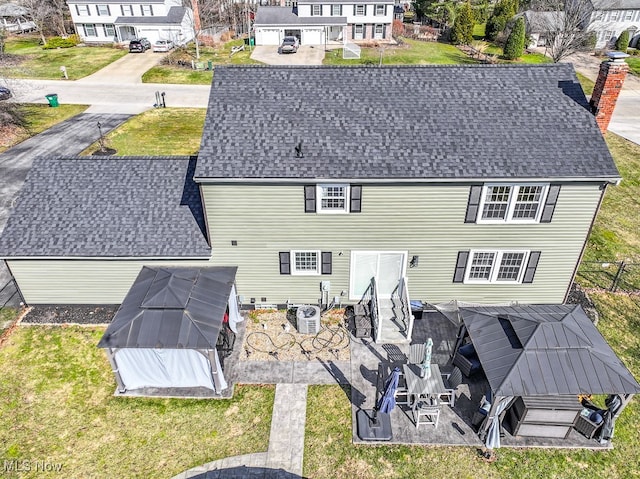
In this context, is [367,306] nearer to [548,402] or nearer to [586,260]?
[548,402]

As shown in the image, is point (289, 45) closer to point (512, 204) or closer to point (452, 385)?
point (512, 204)

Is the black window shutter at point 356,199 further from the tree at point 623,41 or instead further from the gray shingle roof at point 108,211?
the tree at point 623,41

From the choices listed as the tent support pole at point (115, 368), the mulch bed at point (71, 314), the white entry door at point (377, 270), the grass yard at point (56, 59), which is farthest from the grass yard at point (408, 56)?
the tent support pole at point (115, 368)

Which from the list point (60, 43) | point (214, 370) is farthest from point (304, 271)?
point (60, 43)

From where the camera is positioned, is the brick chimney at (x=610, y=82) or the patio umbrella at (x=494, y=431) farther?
the brick chimney at (x=610, y=82)

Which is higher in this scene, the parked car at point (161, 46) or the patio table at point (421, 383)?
the parked car at point (161, 46)

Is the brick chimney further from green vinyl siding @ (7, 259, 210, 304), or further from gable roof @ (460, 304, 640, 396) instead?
green vinyl siding @ (7, 259, 210, 304)

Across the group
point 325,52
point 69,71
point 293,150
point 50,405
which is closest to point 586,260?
point 293,150
